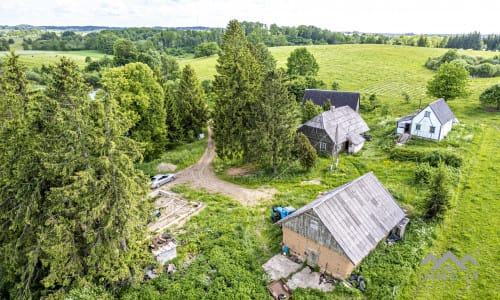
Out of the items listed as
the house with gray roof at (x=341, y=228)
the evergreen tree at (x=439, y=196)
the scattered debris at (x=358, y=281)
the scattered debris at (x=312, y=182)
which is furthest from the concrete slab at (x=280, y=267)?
the evergreen tree at (x=439, y=196)

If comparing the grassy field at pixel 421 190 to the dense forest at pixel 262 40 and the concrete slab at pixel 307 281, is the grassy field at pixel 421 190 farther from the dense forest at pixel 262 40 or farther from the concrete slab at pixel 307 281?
the dense forest at pixel 262 40

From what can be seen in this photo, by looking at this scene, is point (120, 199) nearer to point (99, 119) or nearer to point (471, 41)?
point (99, 119)

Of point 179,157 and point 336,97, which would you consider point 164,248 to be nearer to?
point 179,157

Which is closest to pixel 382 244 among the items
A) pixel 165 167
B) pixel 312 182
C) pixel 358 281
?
pixel 358 281

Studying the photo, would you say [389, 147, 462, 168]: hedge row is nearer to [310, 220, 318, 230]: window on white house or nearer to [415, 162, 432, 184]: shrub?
[415, 162, 432, 184]: shrub

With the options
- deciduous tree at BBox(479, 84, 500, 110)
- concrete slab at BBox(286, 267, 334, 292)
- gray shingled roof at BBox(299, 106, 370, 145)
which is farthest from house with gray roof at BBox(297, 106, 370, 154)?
deciduous tree at BBox(479, 84, 500, 110)
